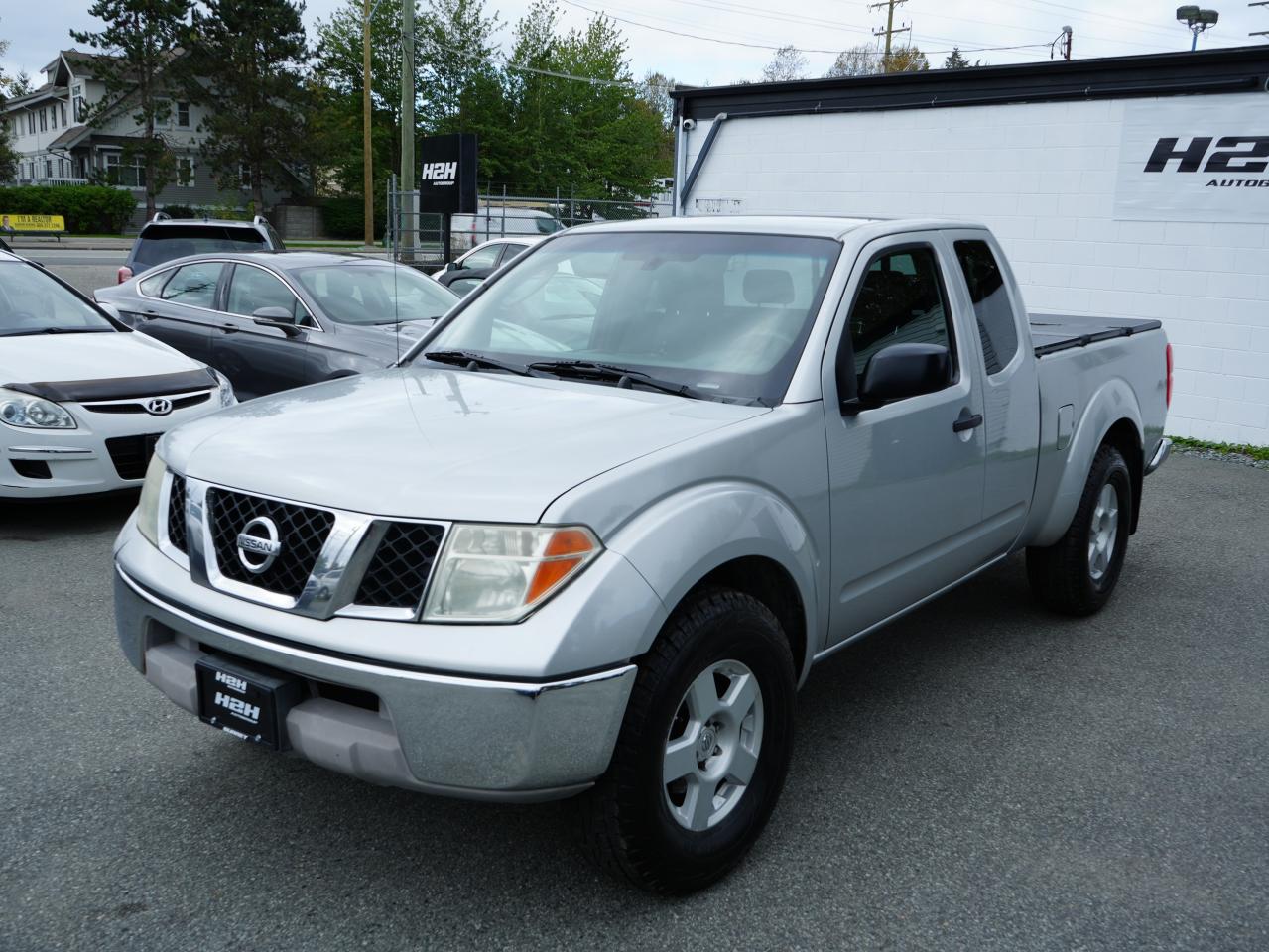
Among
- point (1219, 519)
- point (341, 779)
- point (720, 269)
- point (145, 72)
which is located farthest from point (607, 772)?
Answer: point (145, 72)

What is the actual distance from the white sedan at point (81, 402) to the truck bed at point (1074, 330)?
166 inches

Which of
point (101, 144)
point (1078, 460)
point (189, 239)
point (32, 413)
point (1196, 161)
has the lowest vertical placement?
→ point (32, 413)

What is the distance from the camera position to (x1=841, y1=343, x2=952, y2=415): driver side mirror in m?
3.30

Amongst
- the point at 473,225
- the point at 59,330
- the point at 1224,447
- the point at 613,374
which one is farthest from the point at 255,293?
the point at 473,225

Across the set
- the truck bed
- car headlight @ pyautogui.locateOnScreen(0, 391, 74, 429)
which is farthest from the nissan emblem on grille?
car headlight @ pyautogui.locateOnScreen(0, 391, 74, 429)

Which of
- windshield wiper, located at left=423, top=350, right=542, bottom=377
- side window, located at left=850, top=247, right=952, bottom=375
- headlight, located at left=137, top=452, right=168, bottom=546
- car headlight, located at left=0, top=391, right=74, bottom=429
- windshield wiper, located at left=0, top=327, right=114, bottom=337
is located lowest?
car headlight, located at left=0, top=391, right=74, bottom=429

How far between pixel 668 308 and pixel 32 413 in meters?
4.22

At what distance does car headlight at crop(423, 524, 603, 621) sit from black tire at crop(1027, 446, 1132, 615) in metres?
3.23

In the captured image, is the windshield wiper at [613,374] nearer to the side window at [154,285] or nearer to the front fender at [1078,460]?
the front fender at [1078,460]

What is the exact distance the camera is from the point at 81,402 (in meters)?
6.28

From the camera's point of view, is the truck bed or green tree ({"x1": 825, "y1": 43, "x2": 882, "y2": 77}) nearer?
the truck bed

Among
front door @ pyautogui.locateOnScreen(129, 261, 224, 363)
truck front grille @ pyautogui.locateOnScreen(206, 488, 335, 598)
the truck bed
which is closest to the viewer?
truck front grille @ pyautogui.locateOnScreen(206, 488, 335, 598)

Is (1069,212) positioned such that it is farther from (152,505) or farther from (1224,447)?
(152,505)

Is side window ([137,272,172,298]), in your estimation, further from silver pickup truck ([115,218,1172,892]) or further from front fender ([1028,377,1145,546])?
front fender ([1028,377,1145,546])
